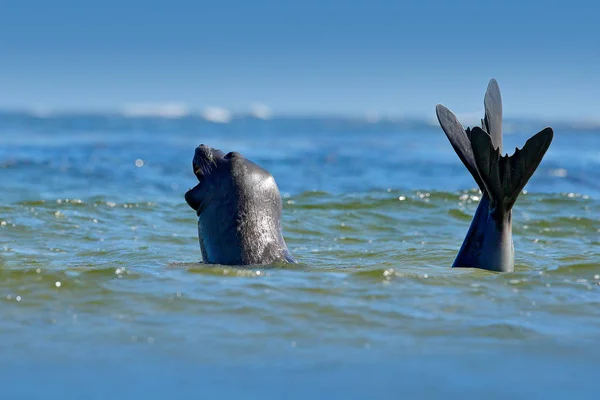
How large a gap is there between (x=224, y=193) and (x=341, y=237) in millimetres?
2857

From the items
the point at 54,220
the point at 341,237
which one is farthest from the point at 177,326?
the point at 54,220

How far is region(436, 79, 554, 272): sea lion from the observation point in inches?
211

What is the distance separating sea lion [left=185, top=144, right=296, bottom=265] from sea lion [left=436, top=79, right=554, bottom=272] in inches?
44.5

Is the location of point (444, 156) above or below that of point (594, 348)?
above

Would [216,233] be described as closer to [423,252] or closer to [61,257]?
[61,257]

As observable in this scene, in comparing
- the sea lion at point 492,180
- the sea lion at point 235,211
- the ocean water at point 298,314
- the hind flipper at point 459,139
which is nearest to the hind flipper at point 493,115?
the sea lion at point 492,180

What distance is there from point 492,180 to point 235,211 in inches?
60.8

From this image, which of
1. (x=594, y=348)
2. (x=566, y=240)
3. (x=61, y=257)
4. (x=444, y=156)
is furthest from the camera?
(x=444, y=156)

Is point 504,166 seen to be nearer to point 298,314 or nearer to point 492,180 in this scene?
point 492,180

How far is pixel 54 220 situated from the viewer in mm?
8617

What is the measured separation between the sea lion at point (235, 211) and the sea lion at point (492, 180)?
113 cm

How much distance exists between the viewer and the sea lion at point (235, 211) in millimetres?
5473

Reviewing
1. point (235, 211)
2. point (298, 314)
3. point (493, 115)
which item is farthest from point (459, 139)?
point (298, 314)

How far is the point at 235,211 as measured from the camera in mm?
5480
